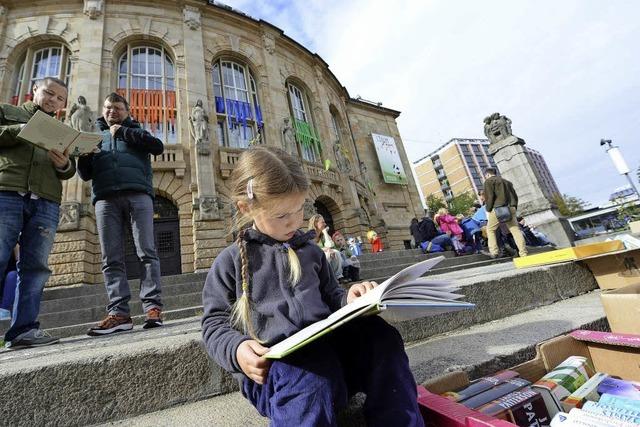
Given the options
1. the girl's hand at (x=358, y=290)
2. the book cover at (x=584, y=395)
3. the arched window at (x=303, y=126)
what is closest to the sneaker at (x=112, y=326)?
the girl's hand at (x=358, y=290)

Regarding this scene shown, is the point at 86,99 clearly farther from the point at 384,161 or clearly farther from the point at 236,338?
the point at 384,161

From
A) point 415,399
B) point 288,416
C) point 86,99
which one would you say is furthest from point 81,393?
point 86,99

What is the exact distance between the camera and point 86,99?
9125 millimetres

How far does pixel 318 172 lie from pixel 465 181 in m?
53.6

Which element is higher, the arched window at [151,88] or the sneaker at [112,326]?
the arched window at [151,88]

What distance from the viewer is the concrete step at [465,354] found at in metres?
1.02

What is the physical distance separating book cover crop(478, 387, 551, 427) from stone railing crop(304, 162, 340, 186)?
37.4 feet

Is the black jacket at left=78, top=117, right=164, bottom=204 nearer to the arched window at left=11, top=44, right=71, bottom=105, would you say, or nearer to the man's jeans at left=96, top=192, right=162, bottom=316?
the man's jeans at left=96, top=192, right=162, bottom=316

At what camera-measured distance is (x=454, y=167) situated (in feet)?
200

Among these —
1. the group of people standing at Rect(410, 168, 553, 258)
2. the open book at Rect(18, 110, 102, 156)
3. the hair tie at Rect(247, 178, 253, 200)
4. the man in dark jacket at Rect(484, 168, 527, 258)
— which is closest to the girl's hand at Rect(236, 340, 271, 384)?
the hair tie at Rect(247, 178, 253, 200)

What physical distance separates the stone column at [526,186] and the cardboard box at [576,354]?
8135mm

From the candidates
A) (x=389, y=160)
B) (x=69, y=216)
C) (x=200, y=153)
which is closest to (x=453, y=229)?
(x=200, y=153)

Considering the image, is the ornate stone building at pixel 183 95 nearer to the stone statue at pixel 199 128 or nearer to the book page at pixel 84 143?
the stone statue at pixel 199 128

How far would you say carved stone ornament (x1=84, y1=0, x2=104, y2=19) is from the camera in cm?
1023
